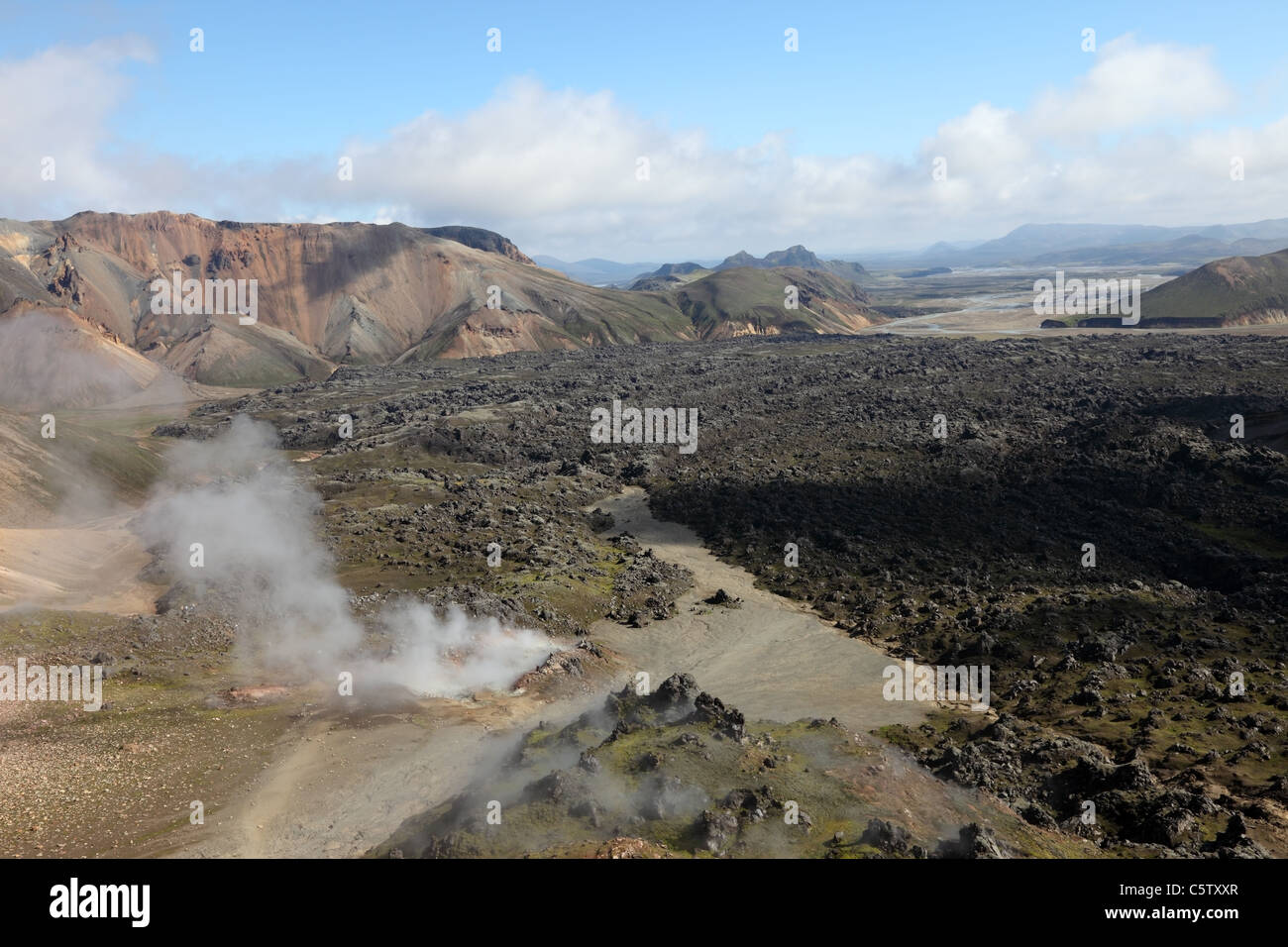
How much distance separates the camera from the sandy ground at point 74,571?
5072 centimetres

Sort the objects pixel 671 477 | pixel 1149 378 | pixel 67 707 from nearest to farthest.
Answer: pixel 67 707
pixel 671 477
pixel 1149 378

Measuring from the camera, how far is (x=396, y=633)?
4975 cm

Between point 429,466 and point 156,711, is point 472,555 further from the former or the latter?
point 429,466

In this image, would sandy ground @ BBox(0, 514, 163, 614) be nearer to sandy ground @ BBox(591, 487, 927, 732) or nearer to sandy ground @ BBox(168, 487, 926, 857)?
sandy ground @ BBox(168, 487, 926, 857)

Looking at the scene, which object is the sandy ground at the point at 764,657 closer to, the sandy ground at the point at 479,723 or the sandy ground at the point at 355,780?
the sandy ground at the point at 479,723

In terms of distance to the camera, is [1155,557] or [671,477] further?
[671,477]

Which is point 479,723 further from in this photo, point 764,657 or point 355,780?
point 764,657

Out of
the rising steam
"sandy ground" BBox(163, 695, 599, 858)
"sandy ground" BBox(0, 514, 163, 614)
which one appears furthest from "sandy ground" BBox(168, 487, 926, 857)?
"sandy ground" BBox(0, 514, 163, 614)

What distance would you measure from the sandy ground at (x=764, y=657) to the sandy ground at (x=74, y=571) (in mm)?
32078

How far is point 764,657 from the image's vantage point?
174 feet

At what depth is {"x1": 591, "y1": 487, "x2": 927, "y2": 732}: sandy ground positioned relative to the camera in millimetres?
45062

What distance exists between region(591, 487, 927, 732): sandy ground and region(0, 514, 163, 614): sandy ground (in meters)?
32.1
